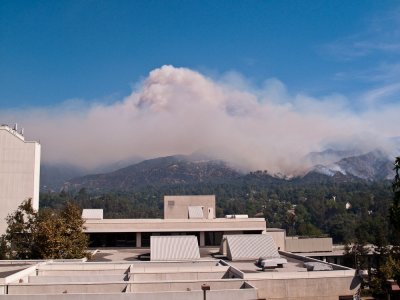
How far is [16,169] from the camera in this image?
7956cm

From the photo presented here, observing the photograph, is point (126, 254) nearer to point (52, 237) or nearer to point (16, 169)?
point (52, 237)

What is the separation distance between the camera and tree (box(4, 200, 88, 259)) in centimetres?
4612

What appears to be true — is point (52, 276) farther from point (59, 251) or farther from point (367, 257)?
point (367, 257)

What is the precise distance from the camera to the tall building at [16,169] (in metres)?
78.7

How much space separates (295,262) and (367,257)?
2975 centimetres

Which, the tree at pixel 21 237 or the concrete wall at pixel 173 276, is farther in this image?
the tree at pixel 21 237

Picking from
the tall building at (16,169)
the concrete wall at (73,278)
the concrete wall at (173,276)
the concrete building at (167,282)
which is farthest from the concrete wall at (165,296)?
the tall building at (16,169)

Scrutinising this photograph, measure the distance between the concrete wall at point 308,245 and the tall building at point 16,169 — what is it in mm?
43138

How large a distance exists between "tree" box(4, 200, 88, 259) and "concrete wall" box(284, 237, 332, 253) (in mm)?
37964

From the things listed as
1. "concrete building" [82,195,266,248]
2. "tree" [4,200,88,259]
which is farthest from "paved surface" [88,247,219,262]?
"tree" [4,200,88,259]

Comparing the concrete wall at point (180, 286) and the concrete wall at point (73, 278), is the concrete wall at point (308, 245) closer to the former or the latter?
the concrete wall at point (180, 286)

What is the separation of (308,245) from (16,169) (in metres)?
49.9

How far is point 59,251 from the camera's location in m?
46.4

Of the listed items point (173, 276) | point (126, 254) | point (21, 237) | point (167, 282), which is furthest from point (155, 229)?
point (167, 282)
